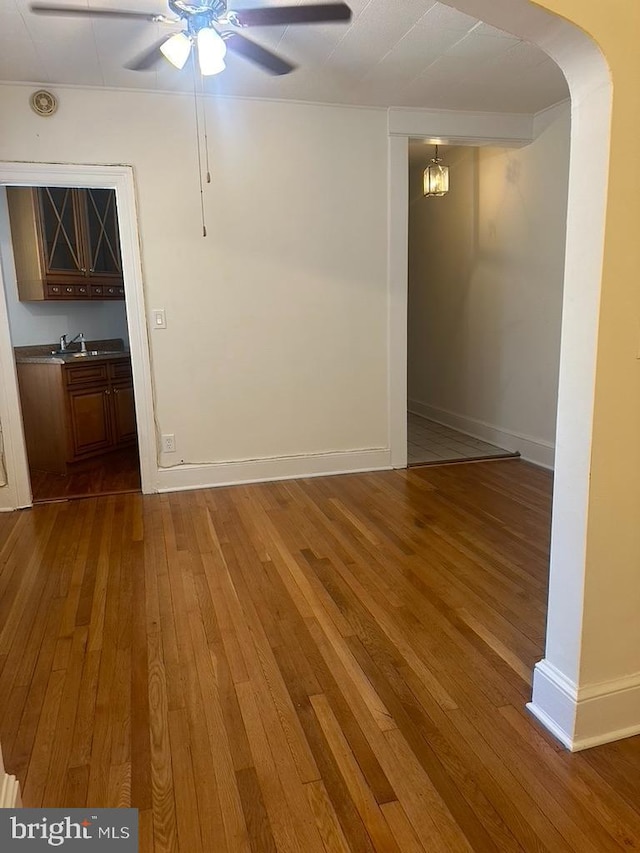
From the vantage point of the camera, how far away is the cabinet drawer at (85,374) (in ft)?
14.4

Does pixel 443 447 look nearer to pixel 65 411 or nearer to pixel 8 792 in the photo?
pixel 65 411

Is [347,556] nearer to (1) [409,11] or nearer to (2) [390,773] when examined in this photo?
(2) [390,773]

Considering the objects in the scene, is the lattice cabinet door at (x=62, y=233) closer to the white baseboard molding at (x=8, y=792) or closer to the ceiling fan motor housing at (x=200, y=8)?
the ceiling fan motor housing at (x=200, y=8)

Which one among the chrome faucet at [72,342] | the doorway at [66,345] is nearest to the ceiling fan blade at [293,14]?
the doorway at [66,345]

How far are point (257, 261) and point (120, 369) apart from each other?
1810 millimetres

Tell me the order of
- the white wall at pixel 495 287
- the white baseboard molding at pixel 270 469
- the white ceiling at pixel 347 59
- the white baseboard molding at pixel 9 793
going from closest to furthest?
the white baseboard molding at pixel 9 793
the white ceiling at pixel 347 59
the white baseboard molding at pixel 270 469
the white wall at pixel 495 287

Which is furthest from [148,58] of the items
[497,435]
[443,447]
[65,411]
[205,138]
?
[497,435]

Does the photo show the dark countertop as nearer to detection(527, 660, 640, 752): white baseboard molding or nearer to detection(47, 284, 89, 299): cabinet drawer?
detection(47, 284, 89, 299): cabinet drawer

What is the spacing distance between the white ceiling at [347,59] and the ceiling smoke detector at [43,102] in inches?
2.5

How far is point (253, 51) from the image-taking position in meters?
2.56

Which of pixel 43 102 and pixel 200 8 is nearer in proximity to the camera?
pixel 200 8

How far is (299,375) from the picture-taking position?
4.05 m

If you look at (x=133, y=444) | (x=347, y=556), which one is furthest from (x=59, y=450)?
(x=347, y=556)

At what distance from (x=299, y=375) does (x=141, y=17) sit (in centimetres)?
226
